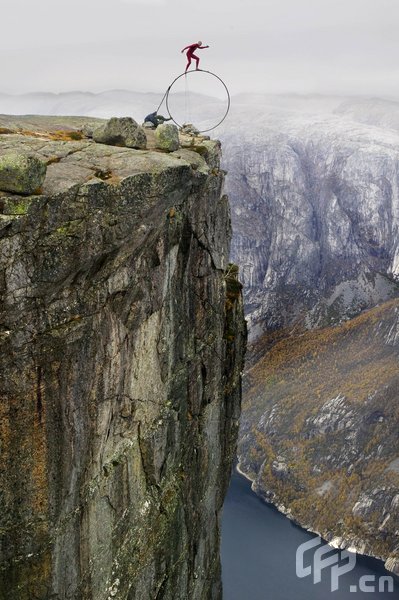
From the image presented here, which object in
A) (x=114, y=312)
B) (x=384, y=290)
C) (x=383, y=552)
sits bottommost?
(x=383, y=552)

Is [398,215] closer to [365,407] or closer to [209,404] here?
[365,407]

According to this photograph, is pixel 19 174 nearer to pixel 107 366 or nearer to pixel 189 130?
pixel 107 366

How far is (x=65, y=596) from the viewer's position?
15.3 metres

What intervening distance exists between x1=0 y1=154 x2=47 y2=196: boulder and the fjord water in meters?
61.0

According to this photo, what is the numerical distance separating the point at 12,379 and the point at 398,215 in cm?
18908

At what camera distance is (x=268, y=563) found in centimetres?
7419

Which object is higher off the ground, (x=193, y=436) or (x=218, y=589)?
(x=193, y=436)

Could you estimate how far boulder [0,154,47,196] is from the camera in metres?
13.0

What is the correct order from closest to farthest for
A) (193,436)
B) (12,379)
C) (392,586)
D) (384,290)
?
1. (12,379)
2. (193,436)
3. (392,586)
4. (384,290)

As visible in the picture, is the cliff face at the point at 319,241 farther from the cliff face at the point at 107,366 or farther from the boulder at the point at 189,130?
the cliff face at the point at 107,366

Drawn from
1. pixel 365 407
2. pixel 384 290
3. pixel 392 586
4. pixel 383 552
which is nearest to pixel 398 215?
pixel 384 290

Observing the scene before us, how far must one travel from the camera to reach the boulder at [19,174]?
13.0m

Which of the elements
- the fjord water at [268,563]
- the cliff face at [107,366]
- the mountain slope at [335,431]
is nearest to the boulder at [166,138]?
the cliff face at [107,366]

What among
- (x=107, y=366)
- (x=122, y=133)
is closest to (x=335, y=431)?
(x=122, y=133)
